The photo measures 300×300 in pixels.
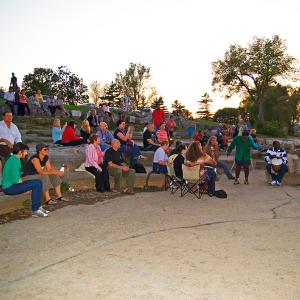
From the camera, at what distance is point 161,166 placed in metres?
10.1

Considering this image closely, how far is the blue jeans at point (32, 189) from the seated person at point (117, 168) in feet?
8.52

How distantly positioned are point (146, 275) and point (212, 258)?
38.2 inches

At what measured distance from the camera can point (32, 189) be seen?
6699 millimetres

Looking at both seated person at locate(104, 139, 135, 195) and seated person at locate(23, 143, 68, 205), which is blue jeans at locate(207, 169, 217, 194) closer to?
seated person at locate(104, 139, 135, 195)

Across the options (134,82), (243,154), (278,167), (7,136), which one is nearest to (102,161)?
(7,136)

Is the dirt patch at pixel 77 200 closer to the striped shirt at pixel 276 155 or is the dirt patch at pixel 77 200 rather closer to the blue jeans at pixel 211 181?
the blue jeans at pixel 211 181

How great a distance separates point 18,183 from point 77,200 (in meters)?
1.81

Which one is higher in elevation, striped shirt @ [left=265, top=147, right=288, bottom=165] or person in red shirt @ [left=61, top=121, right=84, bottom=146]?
person in red shirt @ [left=61, top=121, right=84, bottom=146]

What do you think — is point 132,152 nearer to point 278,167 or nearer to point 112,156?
point 112,156

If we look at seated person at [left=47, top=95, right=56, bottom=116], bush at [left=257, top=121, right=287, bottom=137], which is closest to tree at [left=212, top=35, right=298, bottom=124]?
bush at [left=257, top=121, right=287, bottom=137]

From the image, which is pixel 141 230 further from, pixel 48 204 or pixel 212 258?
pixel 48 204

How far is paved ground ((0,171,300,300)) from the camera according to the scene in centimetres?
379

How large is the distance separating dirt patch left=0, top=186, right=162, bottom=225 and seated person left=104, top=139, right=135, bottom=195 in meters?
0.30

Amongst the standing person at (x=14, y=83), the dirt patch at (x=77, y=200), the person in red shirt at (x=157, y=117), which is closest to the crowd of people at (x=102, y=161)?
the dirt patch at (x=77, y=200)
